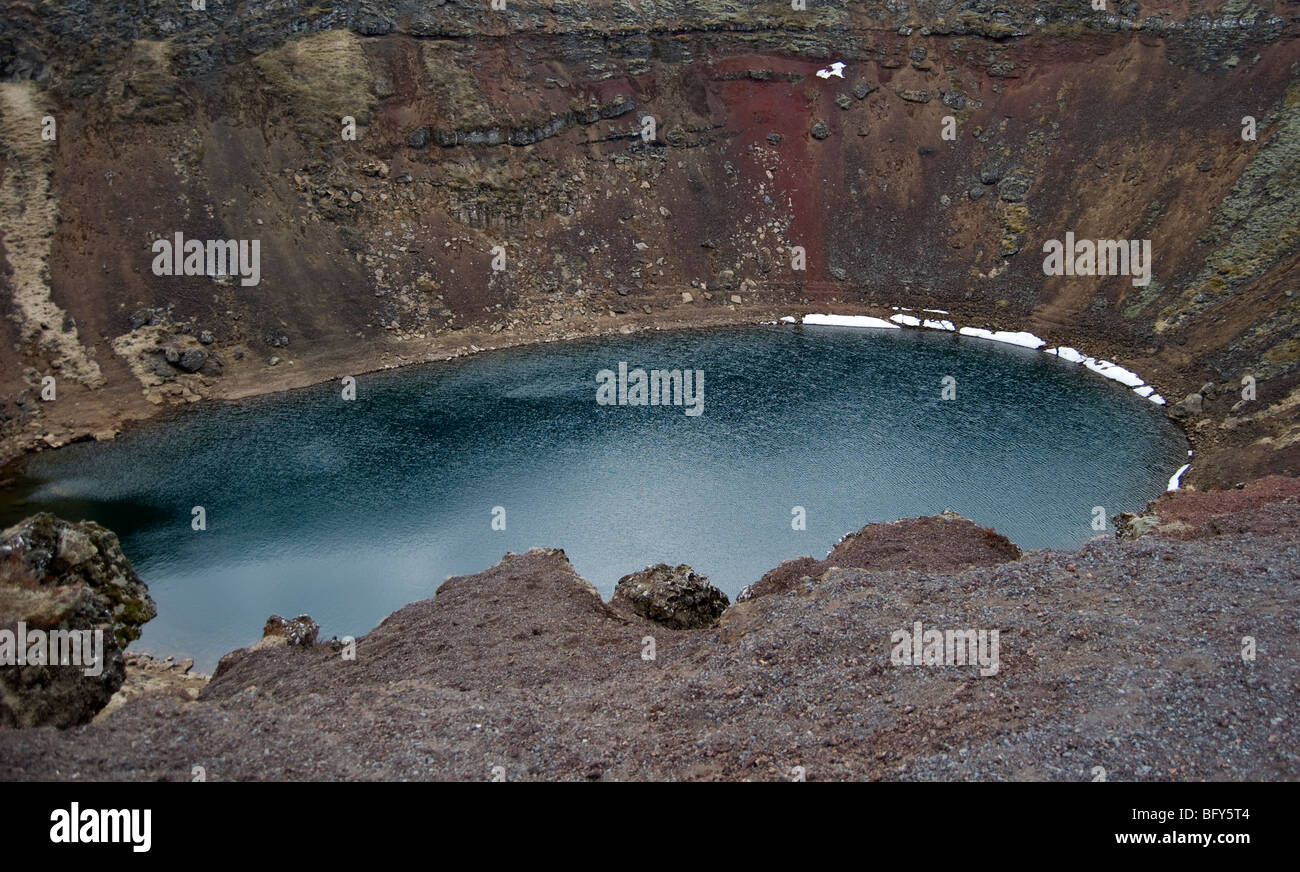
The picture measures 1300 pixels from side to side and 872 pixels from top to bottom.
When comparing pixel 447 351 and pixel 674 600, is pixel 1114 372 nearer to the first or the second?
pixel 674 600

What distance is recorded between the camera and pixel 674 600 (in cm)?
2931

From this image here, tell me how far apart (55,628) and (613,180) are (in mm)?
52253

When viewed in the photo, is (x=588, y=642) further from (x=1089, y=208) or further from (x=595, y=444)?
(x=1089, y=208)

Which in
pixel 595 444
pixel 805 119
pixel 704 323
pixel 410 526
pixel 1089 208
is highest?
pixel 805 119

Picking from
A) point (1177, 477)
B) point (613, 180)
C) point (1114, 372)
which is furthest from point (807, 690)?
point (613, 180)

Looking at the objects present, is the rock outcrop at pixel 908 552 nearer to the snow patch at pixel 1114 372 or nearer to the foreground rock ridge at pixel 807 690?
the foreground rock ridge at pixel 807 690

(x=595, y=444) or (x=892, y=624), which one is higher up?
(x=595, y=444)

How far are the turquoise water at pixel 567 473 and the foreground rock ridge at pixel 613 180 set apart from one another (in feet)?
14.6

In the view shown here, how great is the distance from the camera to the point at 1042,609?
22.1 meters

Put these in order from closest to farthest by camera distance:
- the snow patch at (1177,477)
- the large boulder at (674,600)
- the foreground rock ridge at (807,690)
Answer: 1. the foreground rock ridge at (807,690)
2. the large boulder at (674,600)
3. the snow patch at (1177,477)

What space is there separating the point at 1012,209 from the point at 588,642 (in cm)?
5337

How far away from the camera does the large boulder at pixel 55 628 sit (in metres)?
21.6

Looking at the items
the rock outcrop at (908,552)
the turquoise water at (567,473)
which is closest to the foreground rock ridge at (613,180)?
the turquoise water at (567,473)
